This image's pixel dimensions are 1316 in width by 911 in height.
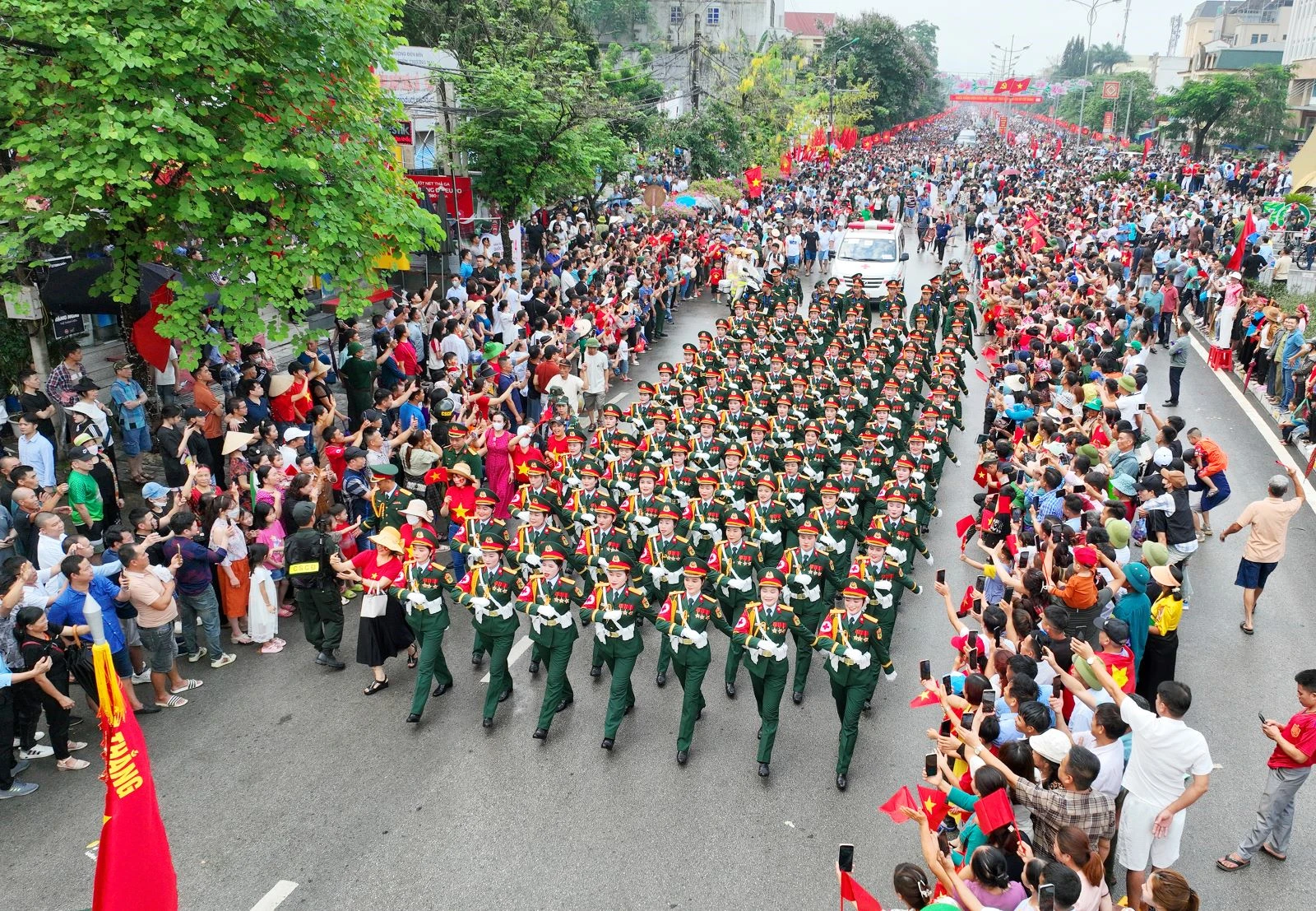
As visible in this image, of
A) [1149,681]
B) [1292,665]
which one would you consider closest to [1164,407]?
[1292,665]

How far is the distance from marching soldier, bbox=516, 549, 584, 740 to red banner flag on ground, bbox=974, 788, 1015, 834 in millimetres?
3525

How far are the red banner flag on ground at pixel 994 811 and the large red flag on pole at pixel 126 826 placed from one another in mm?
3880

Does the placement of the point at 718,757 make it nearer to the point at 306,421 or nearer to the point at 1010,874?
the point at 1010,874

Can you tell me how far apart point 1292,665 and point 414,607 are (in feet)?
24.6

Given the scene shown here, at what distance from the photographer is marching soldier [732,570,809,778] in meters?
7.23

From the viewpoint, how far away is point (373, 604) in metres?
8.12

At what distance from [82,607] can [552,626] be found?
3.38m

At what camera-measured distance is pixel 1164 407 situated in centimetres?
1573

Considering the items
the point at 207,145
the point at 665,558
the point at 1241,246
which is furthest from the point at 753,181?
the point at 665,558

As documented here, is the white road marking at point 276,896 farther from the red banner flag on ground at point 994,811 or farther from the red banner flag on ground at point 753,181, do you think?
the red banner flag on ground at point 753,181

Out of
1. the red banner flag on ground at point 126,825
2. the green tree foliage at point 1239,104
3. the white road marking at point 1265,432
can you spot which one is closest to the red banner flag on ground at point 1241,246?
the white road marking at point 1265,432

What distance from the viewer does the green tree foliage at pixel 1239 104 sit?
50.8m

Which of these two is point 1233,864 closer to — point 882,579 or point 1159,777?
point 1159,777

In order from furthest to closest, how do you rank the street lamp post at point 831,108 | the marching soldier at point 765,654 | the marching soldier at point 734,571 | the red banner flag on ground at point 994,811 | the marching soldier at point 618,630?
1. the street lamp post at point 831,108
2. the marching soldier at point 734,571
3. the marching soldier at point 618,630
4. the marching soldier at point 765,654
5. the red banner flag on ground at point 994,811
